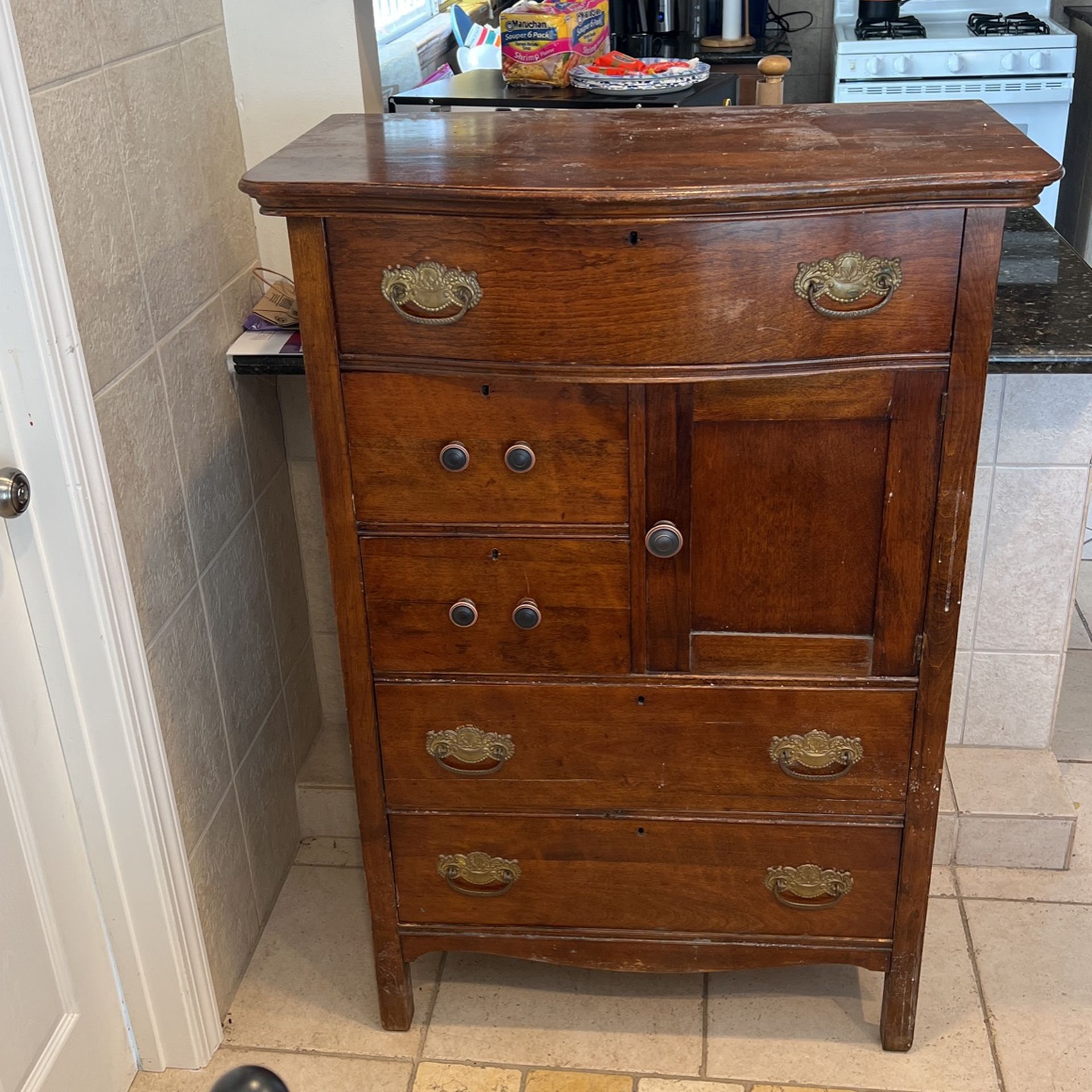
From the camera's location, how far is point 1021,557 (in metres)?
1.95

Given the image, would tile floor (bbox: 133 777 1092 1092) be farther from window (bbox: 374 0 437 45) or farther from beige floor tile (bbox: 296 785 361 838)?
window (bbox: 374 0 437 45)

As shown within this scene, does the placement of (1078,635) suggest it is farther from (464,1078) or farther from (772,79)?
(464,1078)

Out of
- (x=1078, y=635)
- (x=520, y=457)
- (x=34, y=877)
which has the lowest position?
(x=1078, y=635)

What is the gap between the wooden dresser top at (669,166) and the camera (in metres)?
1.25

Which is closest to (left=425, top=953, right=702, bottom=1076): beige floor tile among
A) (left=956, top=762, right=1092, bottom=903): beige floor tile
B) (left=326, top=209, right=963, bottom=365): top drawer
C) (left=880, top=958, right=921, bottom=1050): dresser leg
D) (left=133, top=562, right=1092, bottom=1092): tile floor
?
(left=133, top=562, right=1092, bottom=1092): tile floor

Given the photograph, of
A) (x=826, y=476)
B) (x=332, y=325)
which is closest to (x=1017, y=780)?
(x=826, y=476)

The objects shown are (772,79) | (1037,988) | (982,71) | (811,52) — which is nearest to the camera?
(1037,988)

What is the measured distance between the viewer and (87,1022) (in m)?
1.65

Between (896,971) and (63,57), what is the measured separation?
1541 mm

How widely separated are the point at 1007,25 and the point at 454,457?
283 cm

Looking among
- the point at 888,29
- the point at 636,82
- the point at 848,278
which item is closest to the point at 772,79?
Result: the point at 636,82

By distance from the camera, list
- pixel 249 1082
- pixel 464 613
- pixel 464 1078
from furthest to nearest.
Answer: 1. pixel 464 1078
2. pixel 464 613
3. pixel 249 1082

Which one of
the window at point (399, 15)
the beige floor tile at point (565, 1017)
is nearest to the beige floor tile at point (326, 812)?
the beige floor tile at point (565, 1017)

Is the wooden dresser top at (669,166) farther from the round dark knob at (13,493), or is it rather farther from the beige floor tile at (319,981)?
the beige floor tile at (319,981)
